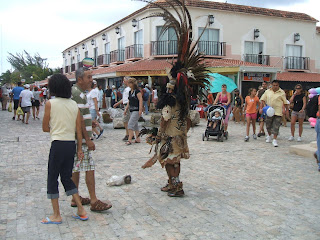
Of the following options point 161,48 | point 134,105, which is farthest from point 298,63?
point 134,105

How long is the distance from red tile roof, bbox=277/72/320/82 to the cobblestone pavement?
61.7 ft

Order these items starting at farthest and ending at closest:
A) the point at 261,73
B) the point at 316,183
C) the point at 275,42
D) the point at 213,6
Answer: the point at 275,42
the point at 213,6
the point at 261,73
the point at 316,183

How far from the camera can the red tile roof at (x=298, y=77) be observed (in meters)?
25.5

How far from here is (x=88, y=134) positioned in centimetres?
427

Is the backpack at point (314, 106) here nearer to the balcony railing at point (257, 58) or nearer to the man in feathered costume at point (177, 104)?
the man in feathered costume at point (177, 104)

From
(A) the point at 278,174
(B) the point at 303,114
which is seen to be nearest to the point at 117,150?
(A) the point at 278,174

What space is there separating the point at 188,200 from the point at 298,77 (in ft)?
79.4

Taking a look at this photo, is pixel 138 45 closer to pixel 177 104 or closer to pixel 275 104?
pixel 275 104

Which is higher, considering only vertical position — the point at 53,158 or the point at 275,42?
the point at 275,42

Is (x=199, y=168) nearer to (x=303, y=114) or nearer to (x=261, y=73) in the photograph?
(x=303, y=114)

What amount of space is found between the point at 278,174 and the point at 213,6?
2058 centimetres

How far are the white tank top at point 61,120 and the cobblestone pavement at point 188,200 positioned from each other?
1012 millimetres

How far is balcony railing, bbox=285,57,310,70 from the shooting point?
1096 inches

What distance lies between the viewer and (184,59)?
16.2 ft
